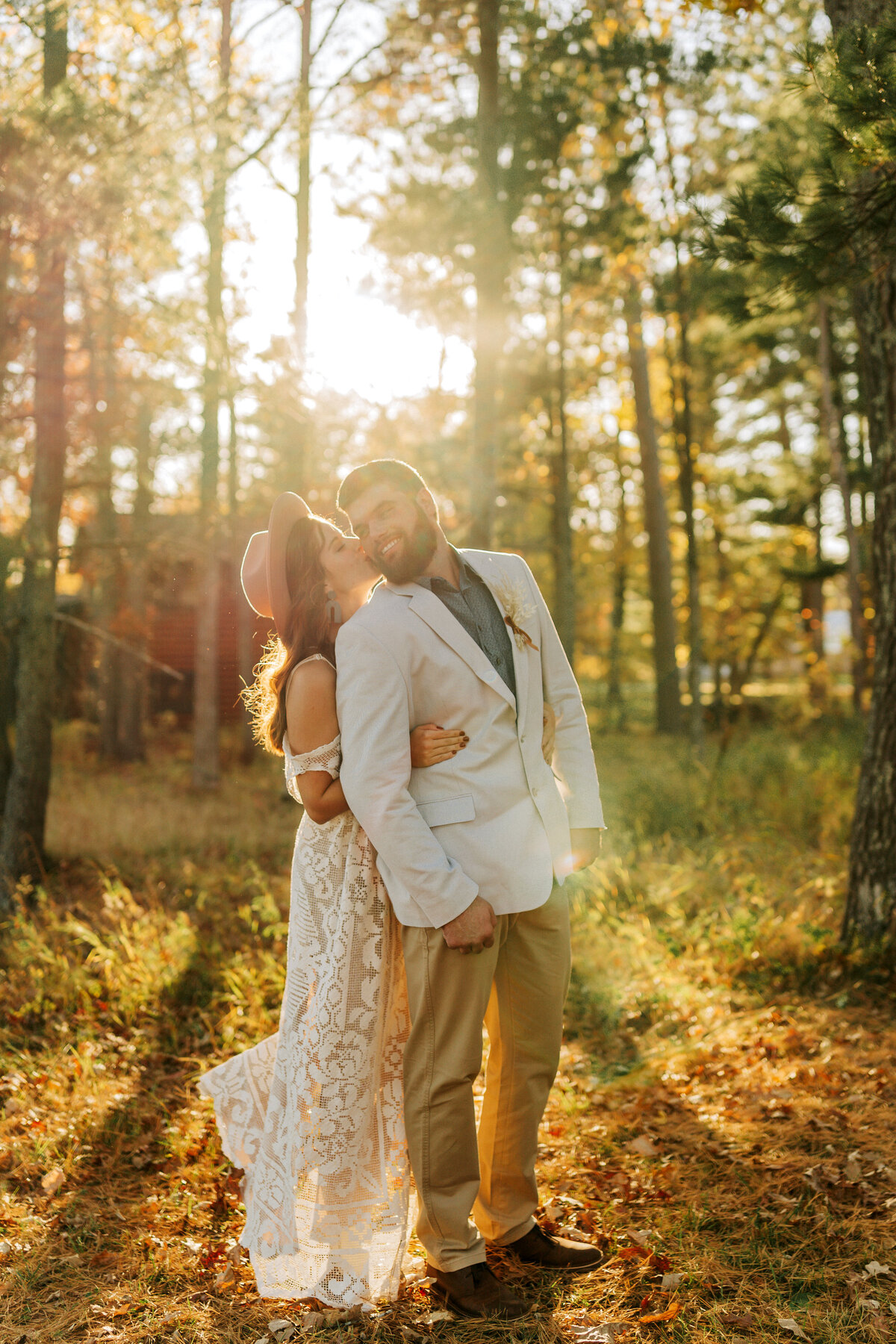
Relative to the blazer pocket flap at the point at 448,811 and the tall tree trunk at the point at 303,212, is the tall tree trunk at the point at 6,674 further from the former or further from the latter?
the blazer pocket flap at the point at 448,811

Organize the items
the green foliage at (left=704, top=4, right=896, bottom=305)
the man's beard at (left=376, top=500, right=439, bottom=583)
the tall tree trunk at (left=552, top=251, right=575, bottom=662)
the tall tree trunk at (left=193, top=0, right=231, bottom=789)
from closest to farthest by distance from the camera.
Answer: the man's beard at (left=376, top=500, right=439, bottom=583)
the green foliage at (left=704, top=4, right=896, bottom=305)
the tall tree trunk at (left=193, top=0, right=231, bottom=789)
the tall tree trunk at (left=552, top=251, right=575, bottom=662)

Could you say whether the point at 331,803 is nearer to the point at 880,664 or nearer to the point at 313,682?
the point at 313,682

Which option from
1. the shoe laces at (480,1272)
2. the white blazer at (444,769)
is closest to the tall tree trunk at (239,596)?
the white blazer at (444,769)

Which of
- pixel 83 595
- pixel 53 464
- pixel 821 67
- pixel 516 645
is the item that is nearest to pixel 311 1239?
pixel 516 645

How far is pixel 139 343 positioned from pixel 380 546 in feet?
26.3

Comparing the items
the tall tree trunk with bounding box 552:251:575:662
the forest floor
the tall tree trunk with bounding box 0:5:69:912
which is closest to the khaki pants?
the forest floor

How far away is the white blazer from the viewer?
2553 mm

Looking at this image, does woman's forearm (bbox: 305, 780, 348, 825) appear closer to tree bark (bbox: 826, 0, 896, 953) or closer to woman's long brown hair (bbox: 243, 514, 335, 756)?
woman's long brown hair (bbox: 243, 514, 335, 756)

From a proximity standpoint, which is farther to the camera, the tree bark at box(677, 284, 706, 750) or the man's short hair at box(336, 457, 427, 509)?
the tree bark at box(677, 284, 706, 750)

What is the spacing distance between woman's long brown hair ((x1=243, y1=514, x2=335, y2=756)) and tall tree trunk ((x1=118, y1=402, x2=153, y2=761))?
8.62m

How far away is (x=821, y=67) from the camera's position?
3316 mm

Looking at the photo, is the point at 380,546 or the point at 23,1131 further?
the point at 23,1131

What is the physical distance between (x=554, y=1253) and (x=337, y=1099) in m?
0.86

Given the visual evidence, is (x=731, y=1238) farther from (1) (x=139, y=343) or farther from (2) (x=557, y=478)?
(2) (x=557, y=478)
